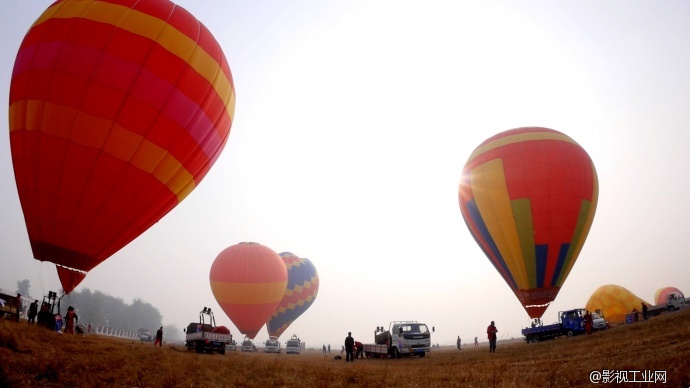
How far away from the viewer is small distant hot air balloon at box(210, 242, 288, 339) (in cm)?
3784

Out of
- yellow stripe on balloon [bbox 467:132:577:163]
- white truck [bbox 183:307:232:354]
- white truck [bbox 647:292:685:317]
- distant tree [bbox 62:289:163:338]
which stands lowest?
distant tree [bbox 62:289:163:338]

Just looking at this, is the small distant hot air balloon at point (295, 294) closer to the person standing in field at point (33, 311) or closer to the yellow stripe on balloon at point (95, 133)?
the person standing in field at point (33, 311)

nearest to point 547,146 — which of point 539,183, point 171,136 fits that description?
point 539,183

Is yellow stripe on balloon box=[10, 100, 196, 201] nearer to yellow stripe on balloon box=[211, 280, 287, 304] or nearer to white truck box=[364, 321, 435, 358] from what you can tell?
white truck box=[364, 321, 435, 358]

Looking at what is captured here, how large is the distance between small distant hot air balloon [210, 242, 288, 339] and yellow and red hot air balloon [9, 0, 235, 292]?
23837 mm

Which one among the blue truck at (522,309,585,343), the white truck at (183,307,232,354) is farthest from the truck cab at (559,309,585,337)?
the white truck at (183,307,232,354)

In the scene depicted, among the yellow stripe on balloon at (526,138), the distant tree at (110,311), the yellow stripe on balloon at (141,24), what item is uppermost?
the yellow stripe on balloon at (526,138)

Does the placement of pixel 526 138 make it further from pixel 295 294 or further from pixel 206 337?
pixel 295 294

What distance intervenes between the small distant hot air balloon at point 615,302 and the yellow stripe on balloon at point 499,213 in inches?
1059

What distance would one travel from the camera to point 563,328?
2561cm

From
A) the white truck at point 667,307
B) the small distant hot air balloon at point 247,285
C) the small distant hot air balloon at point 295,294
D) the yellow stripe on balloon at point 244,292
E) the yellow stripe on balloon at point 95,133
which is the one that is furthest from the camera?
the small distant hot air balloon at point 295,294

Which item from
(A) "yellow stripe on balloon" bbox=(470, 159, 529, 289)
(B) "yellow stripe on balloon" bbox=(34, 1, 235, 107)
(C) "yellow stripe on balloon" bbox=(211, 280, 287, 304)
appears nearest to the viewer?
(B) "yellow stripe on balloon" bbox=(34, 1, 235, 107)

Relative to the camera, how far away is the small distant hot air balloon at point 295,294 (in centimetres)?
5316

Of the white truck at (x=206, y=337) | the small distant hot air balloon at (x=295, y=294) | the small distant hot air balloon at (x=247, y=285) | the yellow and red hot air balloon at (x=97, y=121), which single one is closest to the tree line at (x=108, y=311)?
the small distant hot air balloon at (x=295, y=294)
